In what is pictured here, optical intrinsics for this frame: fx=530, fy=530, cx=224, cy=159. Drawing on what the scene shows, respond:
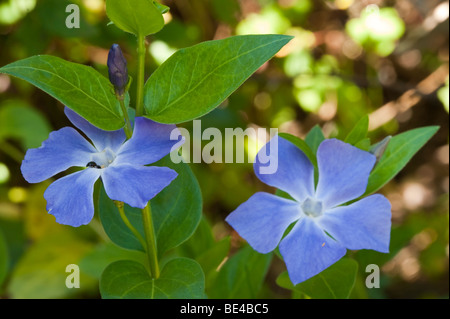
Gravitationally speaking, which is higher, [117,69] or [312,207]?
[117,69]

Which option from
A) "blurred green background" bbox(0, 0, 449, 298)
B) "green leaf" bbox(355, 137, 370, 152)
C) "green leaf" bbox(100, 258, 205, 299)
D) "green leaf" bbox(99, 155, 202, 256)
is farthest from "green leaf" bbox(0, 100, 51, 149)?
"green leaf" bbox(355, 137, 370, 152)

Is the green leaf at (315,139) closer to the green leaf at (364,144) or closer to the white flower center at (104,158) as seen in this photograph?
the green leaf at (364,144)

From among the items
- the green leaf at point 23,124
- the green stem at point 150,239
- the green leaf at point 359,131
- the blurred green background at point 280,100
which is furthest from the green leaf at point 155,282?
the green leaf at point 23,124

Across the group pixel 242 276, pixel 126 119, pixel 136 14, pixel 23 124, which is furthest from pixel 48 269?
pixel 136 14

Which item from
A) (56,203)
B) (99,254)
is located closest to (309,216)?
(56,203)

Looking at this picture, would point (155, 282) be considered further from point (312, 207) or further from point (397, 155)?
point (397, 155)
